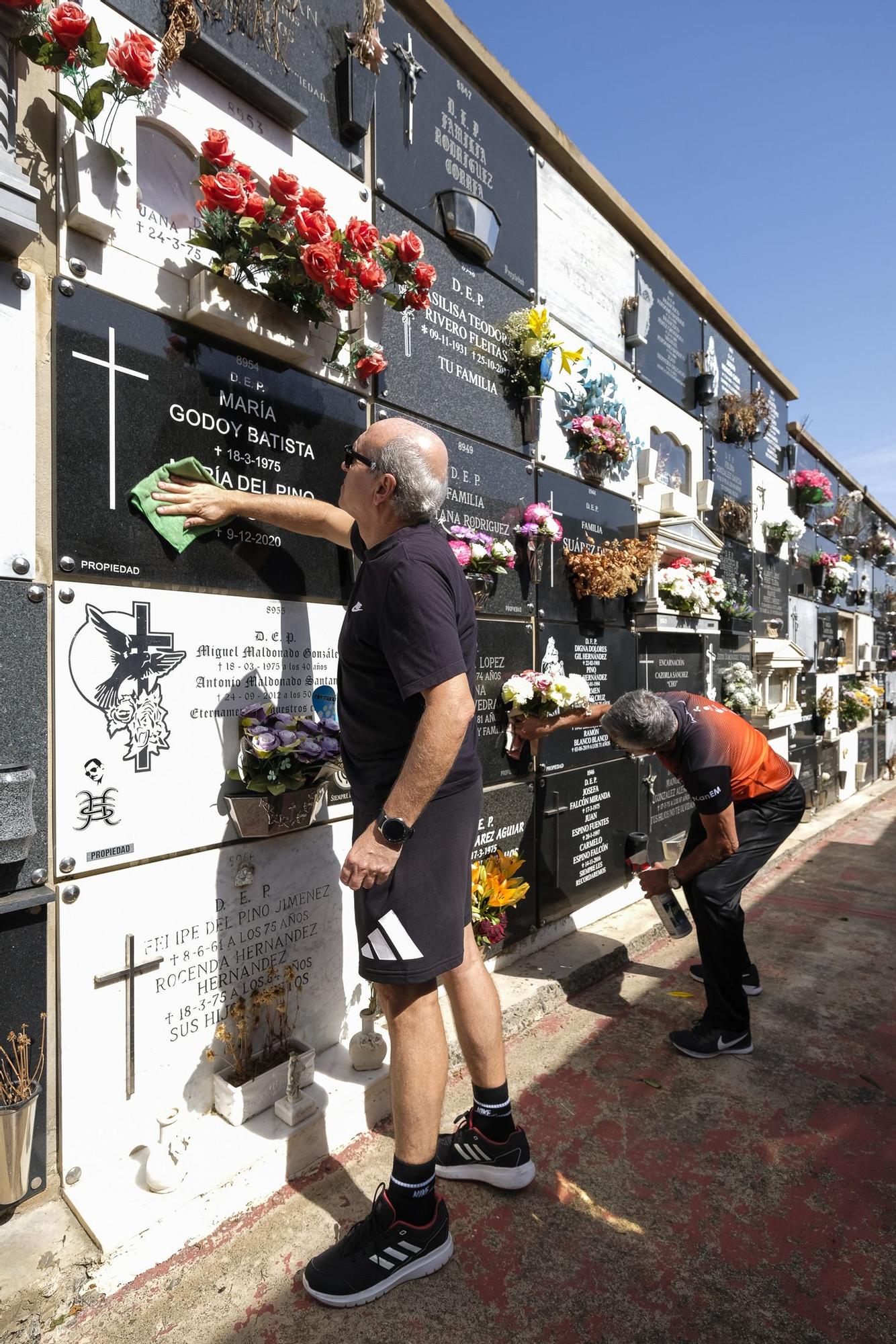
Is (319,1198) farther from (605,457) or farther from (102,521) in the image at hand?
(605,457)

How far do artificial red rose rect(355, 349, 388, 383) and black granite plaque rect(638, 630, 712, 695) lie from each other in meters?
3.05

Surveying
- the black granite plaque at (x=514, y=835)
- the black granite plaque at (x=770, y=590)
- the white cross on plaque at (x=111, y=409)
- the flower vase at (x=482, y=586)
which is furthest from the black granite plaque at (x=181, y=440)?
the black granite plaque at (x=770, y=590)

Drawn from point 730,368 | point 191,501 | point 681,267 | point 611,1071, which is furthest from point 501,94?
point 611,1071

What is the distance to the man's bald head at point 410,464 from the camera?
211 cm

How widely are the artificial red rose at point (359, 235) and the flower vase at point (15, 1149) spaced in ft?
9.32

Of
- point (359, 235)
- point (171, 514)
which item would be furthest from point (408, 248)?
point (171, 514)

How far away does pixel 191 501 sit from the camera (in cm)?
238

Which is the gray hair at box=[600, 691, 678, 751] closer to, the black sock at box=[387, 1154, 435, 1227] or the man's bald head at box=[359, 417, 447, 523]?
the man's bald head at box=[359, 417, 447, 523]

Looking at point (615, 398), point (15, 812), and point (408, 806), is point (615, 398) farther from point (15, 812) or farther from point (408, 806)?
point (15, 812)

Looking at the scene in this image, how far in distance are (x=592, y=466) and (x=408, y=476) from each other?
2936mm

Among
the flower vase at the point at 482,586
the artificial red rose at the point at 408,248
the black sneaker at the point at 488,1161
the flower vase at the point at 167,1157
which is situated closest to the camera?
the flower vase at the point at 167,1157

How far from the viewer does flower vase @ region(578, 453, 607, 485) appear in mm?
4719

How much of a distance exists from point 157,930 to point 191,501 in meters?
1.37

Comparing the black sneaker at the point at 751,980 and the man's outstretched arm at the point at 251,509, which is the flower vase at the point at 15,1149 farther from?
the black sneaker at the point at 751,980
